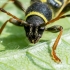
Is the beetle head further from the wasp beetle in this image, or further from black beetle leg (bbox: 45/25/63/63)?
black beetle leg (bbox: 45/25/63/63)

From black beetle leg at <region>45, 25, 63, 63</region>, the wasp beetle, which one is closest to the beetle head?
the wasp beetle

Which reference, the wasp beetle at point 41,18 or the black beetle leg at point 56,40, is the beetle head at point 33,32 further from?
the black beetle leg at point 56,40

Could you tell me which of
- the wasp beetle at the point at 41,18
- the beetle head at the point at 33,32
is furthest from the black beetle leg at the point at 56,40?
the beetle head at the point at 33,32

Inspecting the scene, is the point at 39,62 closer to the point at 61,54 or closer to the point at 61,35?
the point at 61,54

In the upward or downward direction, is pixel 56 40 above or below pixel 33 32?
below

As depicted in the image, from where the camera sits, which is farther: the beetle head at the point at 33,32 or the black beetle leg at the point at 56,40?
the beetle head at the point at 33,32

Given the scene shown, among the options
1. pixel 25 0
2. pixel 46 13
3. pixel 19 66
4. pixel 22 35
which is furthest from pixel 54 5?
pixel 19 66

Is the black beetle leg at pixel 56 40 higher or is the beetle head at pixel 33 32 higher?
the beetle head at pixel 33 32

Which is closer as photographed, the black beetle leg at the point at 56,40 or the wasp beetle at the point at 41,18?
the black beetle leg at the point at 56,40
